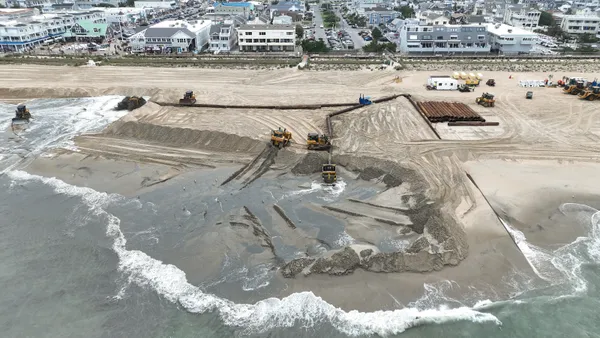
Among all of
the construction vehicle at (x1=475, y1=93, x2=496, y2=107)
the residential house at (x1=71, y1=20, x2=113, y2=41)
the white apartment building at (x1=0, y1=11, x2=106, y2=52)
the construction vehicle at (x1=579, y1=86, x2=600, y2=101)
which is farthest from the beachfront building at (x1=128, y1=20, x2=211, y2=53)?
the construction vehicle at (x1=579, y1=86, x2=600, y2=101)

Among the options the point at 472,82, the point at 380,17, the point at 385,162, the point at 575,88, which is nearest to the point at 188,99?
the point at 385,162

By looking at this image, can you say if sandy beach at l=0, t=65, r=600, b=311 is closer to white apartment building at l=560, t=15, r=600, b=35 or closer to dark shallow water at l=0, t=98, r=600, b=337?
dark shallow water at l=0, t=98, r=600, b=337

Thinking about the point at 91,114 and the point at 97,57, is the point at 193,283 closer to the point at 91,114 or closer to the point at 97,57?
the point at 91,114

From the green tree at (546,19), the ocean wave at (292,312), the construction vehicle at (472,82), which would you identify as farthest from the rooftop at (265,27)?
the green tree at (546,19)

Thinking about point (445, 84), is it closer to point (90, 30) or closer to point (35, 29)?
point (90, 30)

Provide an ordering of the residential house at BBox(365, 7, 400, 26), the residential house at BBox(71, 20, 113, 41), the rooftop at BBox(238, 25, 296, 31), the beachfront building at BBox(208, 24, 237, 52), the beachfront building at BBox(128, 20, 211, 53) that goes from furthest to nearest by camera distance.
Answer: the residential house at BBox(365, 7, 400, 26)
the residential house at BBox(71, 20, 113, 41)
the beachfront building at BBox(208, 24, 237, 52)
the rooftop at BBox(238, 25, 296, 31)
the beachfront building at BBox(128, 20, 211, 53)

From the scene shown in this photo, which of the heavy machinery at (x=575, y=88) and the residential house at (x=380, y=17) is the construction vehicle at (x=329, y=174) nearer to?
the heavy machinery at (x=575, y=88)
